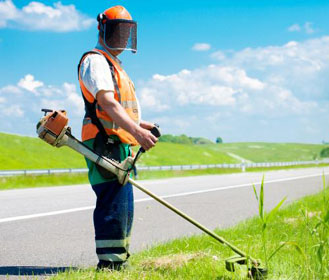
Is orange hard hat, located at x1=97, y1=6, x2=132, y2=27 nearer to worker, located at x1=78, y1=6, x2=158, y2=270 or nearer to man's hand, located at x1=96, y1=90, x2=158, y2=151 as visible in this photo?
worker, located at x1=78, y1=6, x2=158, y2=270

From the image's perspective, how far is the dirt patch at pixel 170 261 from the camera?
4.37m

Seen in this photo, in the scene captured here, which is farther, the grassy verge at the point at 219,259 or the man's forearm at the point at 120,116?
the man's forearm at the point at 120,116

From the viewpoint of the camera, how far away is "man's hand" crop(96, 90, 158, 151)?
12.1 feet

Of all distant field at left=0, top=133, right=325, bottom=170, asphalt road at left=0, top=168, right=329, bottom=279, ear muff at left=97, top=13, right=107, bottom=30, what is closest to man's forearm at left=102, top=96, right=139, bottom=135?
ear muff at left=97, top=13, right=107, bottom=30

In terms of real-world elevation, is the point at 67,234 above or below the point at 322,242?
below

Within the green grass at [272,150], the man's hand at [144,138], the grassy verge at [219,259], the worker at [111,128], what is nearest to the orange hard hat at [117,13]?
the worker at [111,128]

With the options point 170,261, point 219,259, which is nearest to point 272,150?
point 219,259

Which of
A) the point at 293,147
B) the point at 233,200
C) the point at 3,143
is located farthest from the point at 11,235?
the point at 293,147

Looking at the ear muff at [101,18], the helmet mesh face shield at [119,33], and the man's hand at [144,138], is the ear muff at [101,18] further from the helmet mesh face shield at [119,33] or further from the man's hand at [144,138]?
the man's hand at [144,138]

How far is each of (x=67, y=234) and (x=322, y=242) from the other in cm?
415

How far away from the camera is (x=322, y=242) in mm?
3275

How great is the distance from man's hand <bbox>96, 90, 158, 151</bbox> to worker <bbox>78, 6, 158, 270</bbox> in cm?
8

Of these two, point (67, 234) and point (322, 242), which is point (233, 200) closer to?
point (67, 234)

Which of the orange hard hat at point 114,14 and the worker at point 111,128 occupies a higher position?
the orange hard hat at point 114,14
